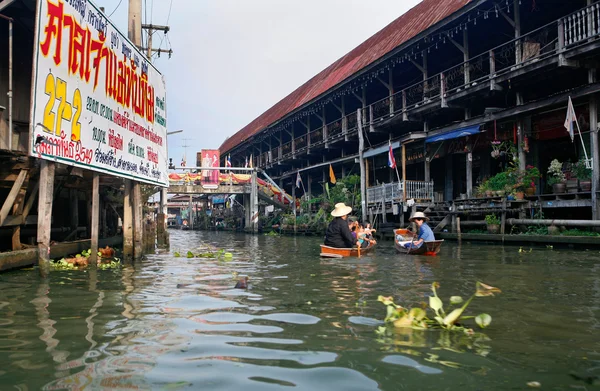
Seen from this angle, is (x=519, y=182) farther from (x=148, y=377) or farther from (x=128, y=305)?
(x=148, y=377)

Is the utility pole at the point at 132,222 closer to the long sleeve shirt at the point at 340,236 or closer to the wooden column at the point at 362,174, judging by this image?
the long sleeve shirt at the point at 340,236

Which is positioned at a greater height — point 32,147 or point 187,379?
point 32,147

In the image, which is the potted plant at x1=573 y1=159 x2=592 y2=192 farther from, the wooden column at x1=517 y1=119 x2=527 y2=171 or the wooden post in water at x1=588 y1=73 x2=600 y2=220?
the wooden column at x1=517 y1=119 x2=527 y2=171

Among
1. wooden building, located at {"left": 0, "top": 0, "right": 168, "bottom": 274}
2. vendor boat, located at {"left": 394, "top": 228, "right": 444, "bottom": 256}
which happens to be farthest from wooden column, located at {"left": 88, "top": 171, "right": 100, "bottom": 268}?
vendor boat, located at {"left": 394, "top": 228, "right": 444, "bottom": 256}

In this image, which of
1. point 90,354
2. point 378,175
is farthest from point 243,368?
point 378,175

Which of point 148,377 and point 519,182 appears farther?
point 519,182

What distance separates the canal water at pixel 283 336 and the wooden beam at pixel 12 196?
102cm

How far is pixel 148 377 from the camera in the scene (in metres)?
2.93

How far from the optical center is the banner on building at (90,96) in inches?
281

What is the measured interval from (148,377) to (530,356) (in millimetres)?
2530

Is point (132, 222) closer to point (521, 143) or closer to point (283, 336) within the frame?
point (283, 336)

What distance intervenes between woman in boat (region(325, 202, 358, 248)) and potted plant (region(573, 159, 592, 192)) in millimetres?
6334

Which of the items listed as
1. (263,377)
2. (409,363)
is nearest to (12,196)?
(263,377)

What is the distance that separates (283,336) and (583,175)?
1198cm
